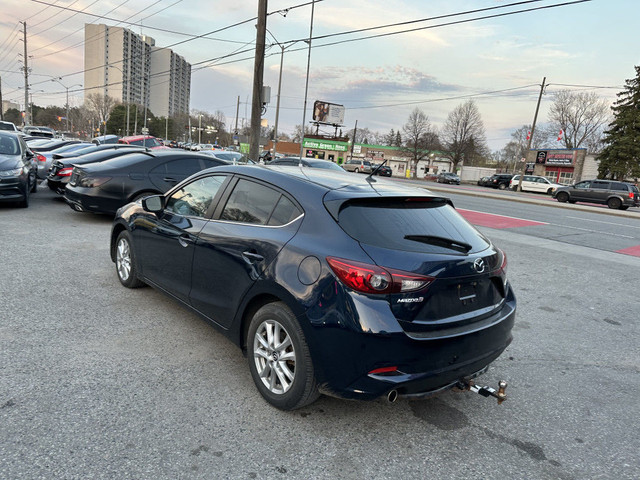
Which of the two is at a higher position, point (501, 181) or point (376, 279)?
point (501, 181)

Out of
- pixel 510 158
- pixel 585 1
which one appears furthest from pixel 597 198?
pixel 510 158

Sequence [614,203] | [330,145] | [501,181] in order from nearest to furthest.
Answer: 1. [614,203]
2. [501,181]
3. [330,145]

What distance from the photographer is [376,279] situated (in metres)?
2.47

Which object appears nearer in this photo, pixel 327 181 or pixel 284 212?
pixel 284 212

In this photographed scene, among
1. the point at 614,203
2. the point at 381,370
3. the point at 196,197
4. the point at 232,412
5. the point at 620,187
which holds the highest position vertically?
the point at 620,187

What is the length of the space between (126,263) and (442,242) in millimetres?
3714

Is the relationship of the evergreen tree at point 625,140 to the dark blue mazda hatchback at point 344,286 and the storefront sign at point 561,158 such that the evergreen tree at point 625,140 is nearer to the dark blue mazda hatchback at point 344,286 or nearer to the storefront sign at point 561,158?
the storefront sign at point 561,158

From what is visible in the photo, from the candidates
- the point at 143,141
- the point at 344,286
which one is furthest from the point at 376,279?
the point at 143,141

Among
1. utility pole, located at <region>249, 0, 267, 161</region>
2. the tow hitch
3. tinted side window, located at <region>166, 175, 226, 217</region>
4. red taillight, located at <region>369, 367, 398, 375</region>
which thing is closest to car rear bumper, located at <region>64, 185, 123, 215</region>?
tinted side window, located at <region>166, 175, 226, 217</region>

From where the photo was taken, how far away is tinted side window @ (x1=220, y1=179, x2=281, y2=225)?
10.6ft

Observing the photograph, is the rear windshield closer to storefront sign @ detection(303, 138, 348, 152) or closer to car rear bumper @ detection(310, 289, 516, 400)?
car rear bumper @ detection(310, 289, 516, 400)

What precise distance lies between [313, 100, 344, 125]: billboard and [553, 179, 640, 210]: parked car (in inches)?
2118

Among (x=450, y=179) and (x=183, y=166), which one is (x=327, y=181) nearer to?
(x=183, y=166)

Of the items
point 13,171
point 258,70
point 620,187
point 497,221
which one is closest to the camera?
point 13,171
